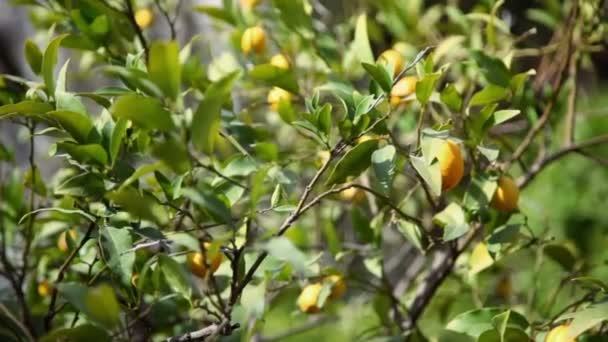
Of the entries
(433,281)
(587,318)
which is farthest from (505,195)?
(433,281)

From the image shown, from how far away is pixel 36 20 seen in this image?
1.21 meters

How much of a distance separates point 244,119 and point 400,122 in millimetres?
278

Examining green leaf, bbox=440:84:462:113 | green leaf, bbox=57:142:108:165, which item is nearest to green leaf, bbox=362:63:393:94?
green leaf, bbox=440:84:462:113

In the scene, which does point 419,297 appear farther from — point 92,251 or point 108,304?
point 108,304

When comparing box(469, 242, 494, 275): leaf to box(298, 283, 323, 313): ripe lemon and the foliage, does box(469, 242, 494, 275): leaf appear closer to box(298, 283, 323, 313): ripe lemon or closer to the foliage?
the foliage

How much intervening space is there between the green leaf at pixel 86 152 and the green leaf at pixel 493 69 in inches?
14.8

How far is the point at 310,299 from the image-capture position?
2.92 ft

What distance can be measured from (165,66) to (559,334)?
0.41 metres

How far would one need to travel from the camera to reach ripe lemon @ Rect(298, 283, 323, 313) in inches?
35.0

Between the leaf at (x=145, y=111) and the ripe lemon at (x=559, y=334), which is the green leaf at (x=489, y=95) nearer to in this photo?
the ripe lemon at (x=559, y=334)

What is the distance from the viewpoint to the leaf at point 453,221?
770mm

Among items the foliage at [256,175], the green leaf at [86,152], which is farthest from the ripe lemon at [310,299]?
the green leaf at [86,152]

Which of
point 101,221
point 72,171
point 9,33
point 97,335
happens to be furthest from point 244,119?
point 9,33

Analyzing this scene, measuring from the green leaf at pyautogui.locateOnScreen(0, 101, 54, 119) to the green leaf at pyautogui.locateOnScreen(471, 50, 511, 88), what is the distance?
403 millimetres
